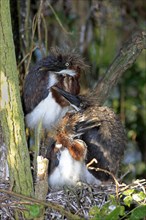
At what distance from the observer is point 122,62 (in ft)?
12.9

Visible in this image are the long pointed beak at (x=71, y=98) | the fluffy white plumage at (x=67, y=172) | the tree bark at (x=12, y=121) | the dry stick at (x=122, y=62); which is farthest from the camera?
the dry stick at (x=122, y=62)

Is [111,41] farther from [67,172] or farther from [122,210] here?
[122,210]

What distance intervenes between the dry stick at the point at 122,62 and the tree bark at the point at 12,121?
3.17 feet

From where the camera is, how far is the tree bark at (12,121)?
9.75 feet

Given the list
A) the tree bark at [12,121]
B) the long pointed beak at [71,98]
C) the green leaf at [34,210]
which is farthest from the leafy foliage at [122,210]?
the long pointed beak at [71,98]

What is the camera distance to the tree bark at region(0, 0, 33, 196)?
2.97 meters

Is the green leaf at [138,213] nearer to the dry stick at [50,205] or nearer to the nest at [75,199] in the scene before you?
the dry stick at [50,205]

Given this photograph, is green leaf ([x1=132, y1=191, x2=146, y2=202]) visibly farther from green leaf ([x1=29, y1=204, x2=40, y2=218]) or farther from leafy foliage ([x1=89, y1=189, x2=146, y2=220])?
green leaf ([x1=29, y1=204, x2=40, y2=218])

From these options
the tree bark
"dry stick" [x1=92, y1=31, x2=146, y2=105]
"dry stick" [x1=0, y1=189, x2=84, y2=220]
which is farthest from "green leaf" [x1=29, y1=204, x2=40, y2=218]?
"dry stick" [x1=92, y1=31, x2=146, y2=105]

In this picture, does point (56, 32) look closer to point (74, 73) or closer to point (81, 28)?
point (81, 28)

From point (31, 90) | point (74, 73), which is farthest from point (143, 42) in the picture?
point (31, 90)

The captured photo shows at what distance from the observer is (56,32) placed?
526cm

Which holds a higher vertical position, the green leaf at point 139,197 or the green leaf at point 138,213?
the green leaf at point 138,213

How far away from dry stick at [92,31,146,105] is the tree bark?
0.97 meters
